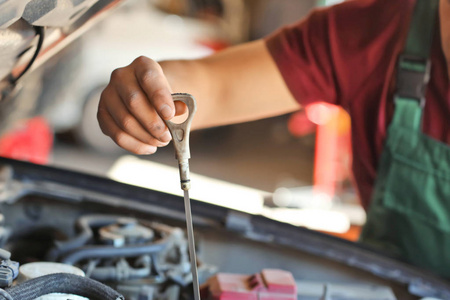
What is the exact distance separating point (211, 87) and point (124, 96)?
41 centimetres

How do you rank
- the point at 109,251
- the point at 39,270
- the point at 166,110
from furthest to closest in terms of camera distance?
the point at 109,251
the point at 39,270
the point at 166,110

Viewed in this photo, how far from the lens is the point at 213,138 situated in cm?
441

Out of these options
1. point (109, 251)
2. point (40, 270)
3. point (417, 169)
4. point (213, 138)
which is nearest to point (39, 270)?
point (40, 270)

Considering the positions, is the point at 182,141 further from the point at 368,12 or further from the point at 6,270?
the point at 368,12

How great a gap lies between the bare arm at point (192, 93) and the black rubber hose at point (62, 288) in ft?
0.47

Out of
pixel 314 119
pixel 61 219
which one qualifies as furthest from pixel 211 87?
pixel 314 119

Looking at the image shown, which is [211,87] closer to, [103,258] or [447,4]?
[103,258]

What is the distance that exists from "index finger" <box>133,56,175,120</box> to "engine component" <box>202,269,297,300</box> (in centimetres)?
28

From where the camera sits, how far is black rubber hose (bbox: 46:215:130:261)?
0.72m

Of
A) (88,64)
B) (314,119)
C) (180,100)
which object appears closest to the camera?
(180,100)

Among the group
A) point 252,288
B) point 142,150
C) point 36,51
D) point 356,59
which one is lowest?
point 252,288

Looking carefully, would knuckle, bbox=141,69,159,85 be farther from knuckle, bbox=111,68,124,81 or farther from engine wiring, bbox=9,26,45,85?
engine wiring, bbox=9,26,45,85

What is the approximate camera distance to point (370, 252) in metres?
0.90

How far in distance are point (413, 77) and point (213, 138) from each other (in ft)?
11.4
